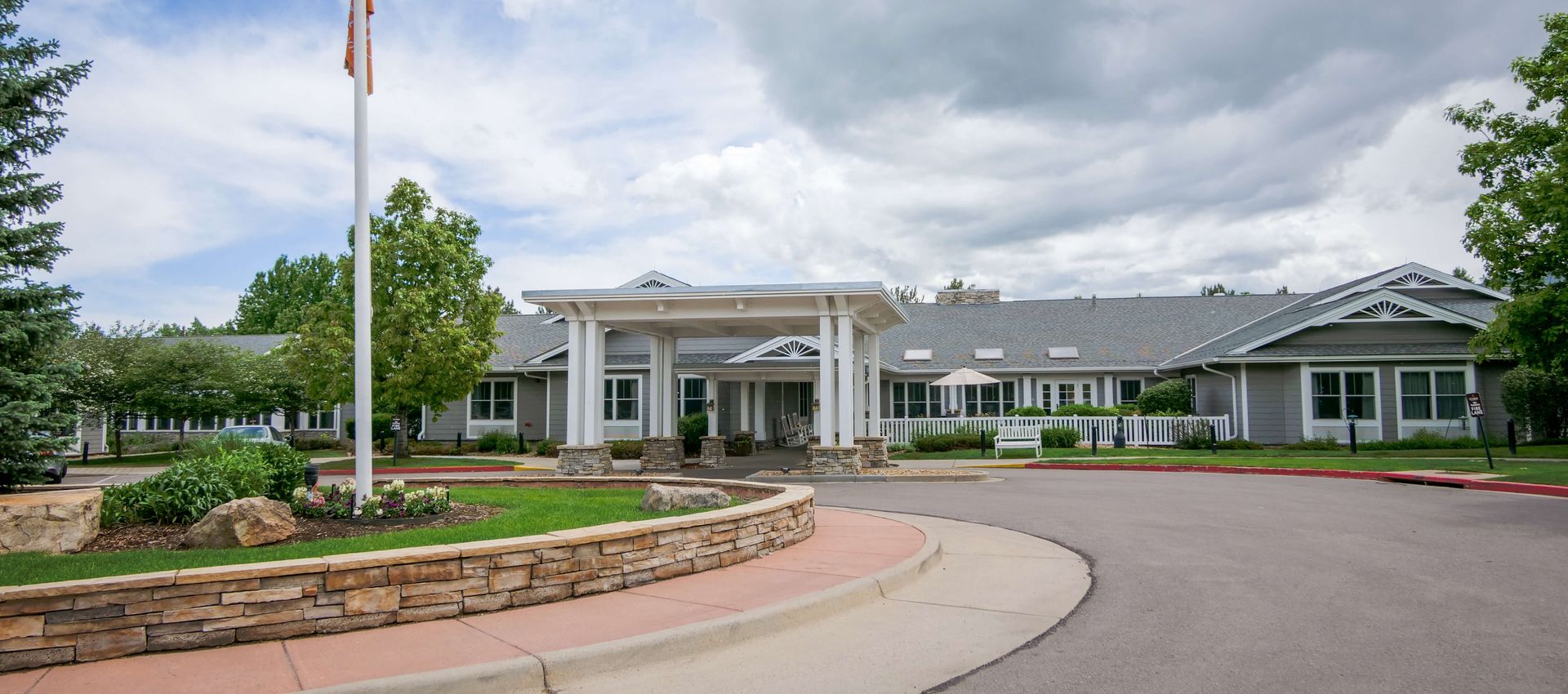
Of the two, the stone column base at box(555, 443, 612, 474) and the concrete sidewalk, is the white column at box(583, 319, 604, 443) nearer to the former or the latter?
the stone column base at box(555, 443, 612, 474)

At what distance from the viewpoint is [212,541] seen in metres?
7.23

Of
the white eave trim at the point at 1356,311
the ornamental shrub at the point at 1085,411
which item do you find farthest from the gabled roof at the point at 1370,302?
the ornamental shrub at the point at 1085,411

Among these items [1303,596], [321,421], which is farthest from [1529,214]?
[321,421]

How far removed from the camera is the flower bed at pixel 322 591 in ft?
16.9

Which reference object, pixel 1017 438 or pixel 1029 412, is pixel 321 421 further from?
pixel 1029 412

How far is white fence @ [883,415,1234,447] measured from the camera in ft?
90.6

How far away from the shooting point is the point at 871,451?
22125 millimetres

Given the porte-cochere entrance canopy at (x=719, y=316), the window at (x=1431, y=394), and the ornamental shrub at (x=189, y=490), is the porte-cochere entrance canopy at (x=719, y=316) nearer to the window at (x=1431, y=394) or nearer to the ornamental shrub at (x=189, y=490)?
the ornamental shrub at (x=189, y=490)

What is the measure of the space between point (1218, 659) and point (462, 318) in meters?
24.8

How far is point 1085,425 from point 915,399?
6.13m

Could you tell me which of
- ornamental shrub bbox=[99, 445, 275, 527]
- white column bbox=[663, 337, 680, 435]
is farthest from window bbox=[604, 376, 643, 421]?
ornamental shrub bbox=[99, 445, 275, 527]

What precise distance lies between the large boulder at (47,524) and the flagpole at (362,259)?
6.94 feet

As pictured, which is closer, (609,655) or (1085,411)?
(609,655)

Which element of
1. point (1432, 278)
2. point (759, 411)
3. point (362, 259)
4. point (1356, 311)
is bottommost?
point (759, 411)
